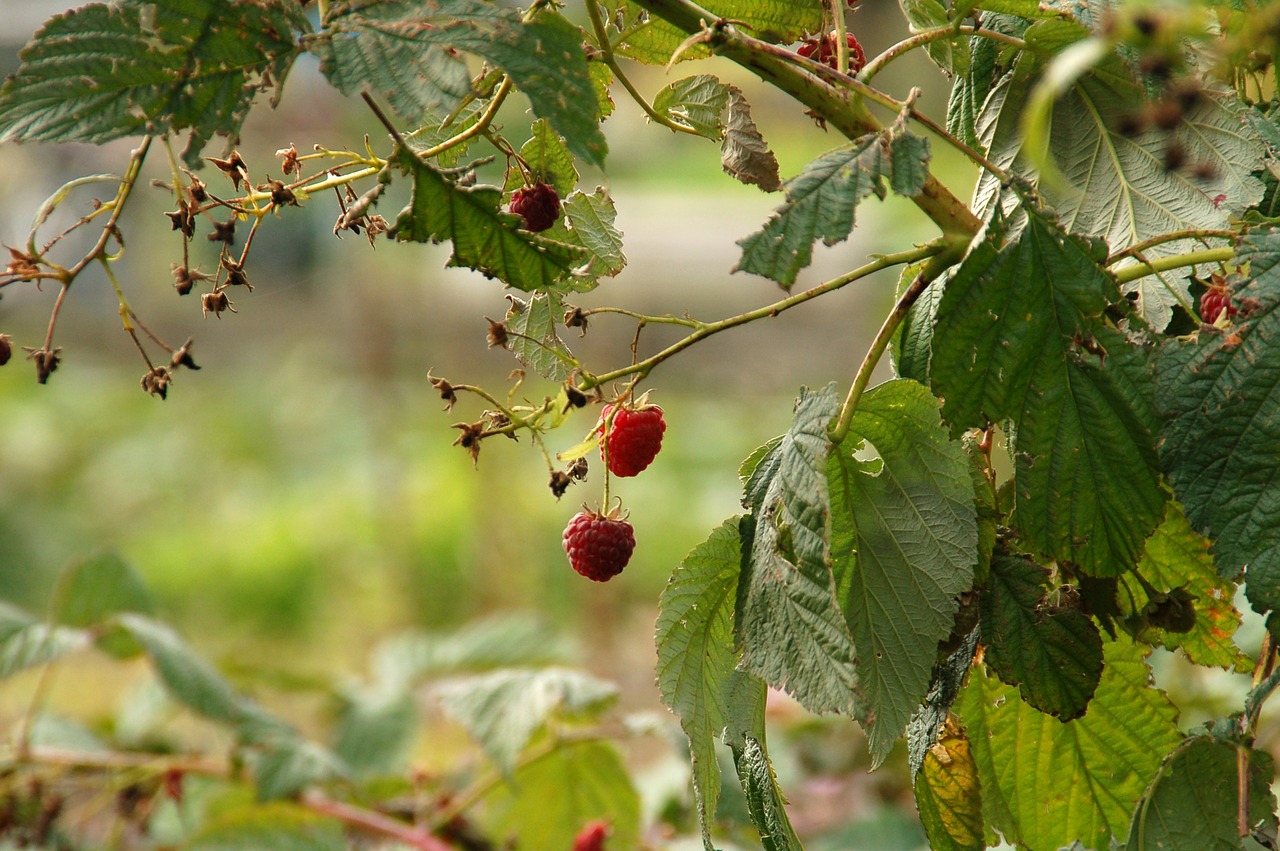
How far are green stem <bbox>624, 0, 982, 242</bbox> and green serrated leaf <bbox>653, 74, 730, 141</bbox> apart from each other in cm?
12

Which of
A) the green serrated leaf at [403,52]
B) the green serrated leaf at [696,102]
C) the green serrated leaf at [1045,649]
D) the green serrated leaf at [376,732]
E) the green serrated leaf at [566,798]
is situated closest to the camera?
the green serrated leaf at [403,52]

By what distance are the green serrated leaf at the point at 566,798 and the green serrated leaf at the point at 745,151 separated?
34.6 inches

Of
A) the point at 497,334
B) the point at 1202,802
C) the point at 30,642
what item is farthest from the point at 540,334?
the point at 30,642

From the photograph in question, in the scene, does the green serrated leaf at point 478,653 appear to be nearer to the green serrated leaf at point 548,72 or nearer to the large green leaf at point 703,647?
the large green leaf at point 703,647

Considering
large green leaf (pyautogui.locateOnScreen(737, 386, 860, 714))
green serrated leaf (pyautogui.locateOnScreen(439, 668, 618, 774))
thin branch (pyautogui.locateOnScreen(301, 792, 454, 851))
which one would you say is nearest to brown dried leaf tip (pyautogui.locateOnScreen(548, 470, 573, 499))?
large green leaf (pyautogui.locateOnScreen(737, 386, 860, 714))

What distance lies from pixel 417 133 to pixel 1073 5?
1.26ft

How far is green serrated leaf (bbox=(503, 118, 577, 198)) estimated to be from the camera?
717 millimetres

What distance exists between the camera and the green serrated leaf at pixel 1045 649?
0.61 meters

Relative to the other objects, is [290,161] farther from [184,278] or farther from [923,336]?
[923,336]

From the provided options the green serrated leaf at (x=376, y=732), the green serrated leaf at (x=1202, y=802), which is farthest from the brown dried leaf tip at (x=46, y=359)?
the green serrated leaf at (x=376, y=732)

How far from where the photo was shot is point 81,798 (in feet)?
6.81

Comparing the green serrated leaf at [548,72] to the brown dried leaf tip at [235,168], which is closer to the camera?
the green serrated leaf at [548,72]

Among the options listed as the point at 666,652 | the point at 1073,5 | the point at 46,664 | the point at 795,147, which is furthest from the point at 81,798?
the point at 795,147

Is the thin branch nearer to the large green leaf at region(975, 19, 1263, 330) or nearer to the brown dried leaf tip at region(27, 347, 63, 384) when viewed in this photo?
the brown dried leaf tip at region(27, 347, 63, 384)
